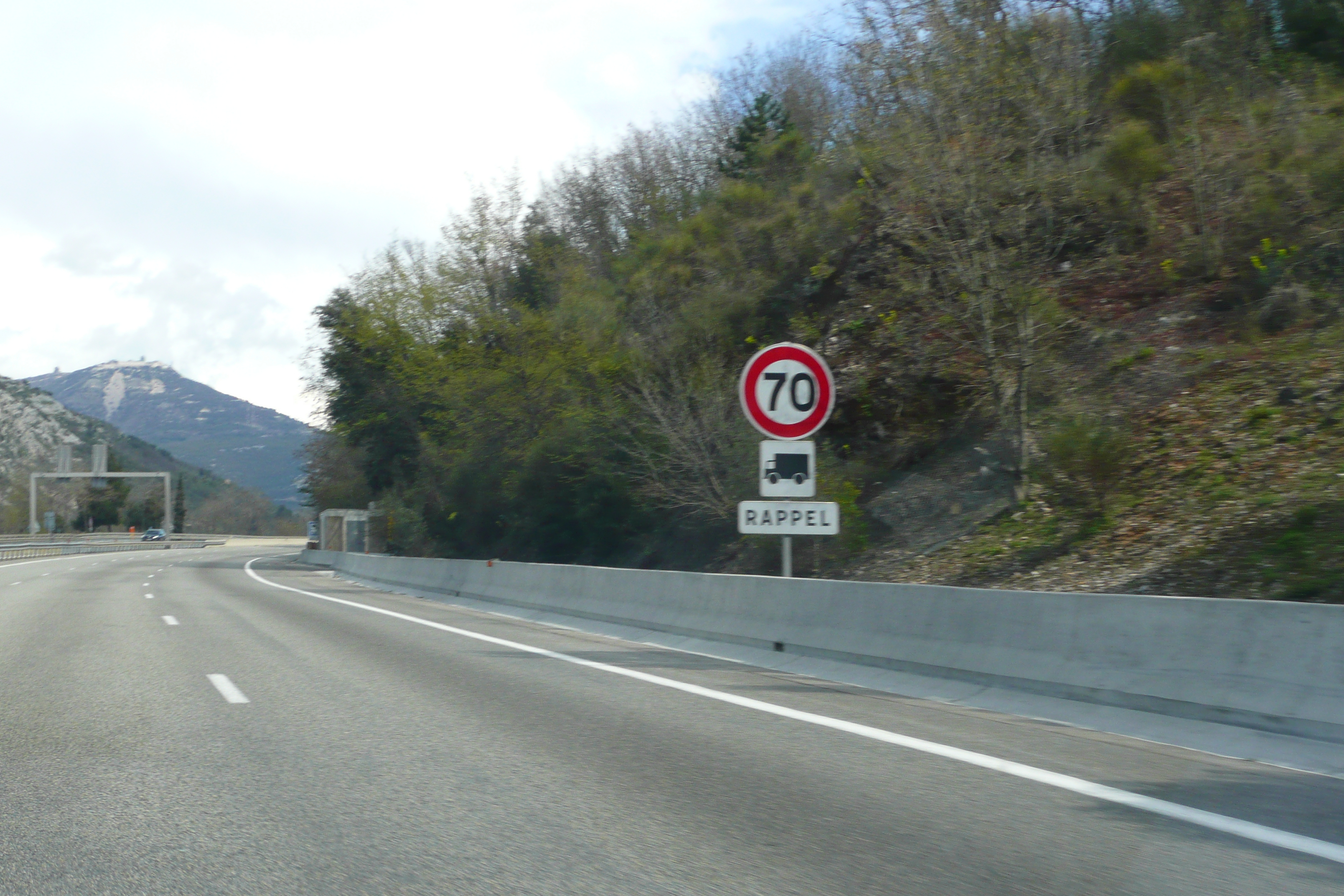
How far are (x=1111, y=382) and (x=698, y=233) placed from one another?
70.9ft

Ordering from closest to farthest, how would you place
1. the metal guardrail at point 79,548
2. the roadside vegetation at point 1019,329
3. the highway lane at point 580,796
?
the highway lane at point 580,796
the roadside vegetation at point 1019,329
the metal guardrail at point 79,548

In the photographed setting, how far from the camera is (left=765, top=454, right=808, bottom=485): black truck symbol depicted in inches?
485

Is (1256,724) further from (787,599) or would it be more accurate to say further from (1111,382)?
(1111,382)

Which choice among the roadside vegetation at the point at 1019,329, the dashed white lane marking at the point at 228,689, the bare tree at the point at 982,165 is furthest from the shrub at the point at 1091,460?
the dashed white lane marking at the point at 228,689

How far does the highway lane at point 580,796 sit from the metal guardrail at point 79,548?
6467 cm

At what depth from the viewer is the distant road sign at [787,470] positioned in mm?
12305

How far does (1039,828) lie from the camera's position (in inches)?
221

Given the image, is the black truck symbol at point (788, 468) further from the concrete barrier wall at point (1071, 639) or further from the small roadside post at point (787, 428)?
the concrete barrier wall at point (1071, 639)

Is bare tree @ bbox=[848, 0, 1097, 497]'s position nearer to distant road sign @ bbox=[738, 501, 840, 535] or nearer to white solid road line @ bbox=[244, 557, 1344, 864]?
distant road sign @ bbox=[738, 501, 840, 535]

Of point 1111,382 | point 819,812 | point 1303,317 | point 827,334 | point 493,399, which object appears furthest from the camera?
point 493,399

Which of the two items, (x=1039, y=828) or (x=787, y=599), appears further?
(x=787, y=599)

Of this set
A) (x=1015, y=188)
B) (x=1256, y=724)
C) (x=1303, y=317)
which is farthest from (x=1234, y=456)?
(x=1256, y=724)

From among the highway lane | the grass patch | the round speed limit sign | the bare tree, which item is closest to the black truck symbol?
the round speed limit sign

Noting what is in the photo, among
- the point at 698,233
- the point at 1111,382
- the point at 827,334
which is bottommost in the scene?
the point at 1111,382
